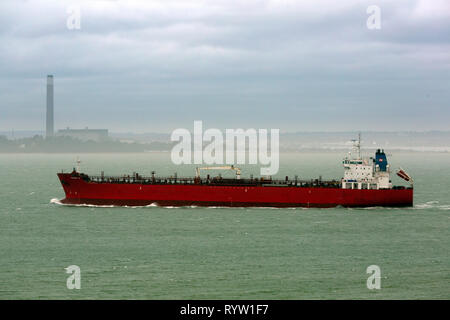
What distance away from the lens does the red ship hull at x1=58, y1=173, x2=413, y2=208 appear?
6506 cm

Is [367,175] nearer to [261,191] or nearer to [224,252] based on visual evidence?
[261,191]

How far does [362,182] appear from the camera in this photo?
65.6 metres

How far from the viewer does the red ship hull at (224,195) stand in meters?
65.1

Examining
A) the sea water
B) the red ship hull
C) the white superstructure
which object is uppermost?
the white superstructure

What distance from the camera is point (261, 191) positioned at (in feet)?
217

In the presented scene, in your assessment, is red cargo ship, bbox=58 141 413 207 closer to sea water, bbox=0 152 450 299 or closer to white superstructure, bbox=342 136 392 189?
white superstructure, bbox=342 136 392 189

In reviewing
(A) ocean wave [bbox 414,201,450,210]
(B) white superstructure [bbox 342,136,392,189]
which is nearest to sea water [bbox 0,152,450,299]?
(A) ocean wave [bbox 414,201,450,210]

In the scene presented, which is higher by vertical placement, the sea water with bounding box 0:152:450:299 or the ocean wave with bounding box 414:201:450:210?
the ocean wave with bounding box 414:201:450:210

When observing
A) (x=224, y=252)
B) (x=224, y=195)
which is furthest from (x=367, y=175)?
(x=224, y=252)

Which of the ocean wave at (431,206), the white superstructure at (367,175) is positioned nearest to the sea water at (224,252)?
the ocean wave at (431,206)

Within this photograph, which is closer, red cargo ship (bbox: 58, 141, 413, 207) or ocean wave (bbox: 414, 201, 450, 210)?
red cargo ship (bbox: 58, 141, 413, 207)
